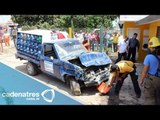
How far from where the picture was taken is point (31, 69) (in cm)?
397

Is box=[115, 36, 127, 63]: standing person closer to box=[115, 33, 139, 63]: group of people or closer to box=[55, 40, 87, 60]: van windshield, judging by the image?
box=[115, 33, 139, 63]: group of people

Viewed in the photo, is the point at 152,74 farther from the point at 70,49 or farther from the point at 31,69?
the point at 31,69

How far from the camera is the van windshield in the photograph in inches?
159

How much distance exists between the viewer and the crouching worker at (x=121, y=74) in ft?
12.2

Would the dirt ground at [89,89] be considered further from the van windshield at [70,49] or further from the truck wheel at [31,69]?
the van windshield at [70,49]

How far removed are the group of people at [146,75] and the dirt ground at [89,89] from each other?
3.0 inches

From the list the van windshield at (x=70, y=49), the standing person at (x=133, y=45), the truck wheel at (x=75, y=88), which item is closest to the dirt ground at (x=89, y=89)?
the truck wheel at (x=75, y=88)

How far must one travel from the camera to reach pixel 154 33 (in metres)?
4.18

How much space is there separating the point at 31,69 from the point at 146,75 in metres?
1.76

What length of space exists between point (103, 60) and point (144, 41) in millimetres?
735

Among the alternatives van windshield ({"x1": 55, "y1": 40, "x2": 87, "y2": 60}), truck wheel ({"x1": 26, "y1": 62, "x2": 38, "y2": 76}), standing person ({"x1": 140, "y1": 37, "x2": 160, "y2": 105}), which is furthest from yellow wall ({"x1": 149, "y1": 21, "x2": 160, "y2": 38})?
truck wheel ({"x1": 26, "y1": 62, "x2": 38, "y2": 76})

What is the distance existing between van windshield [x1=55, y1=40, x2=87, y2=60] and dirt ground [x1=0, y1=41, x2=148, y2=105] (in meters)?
0.45
